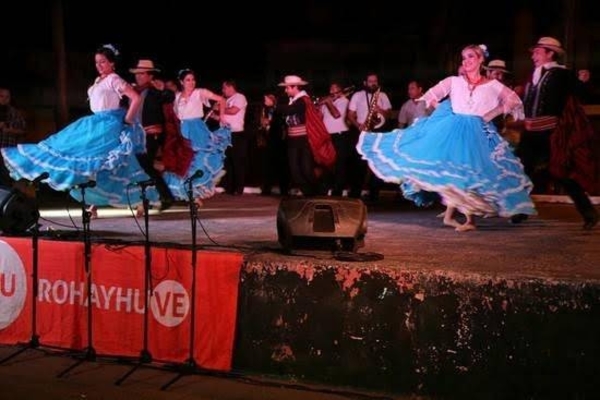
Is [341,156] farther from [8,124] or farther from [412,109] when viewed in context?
[8,124]

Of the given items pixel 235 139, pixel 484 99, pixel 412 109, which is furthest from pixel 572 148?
pixel 235 139

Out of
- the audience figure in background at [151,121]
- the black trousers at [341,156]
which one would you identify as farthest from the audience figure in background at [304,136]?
the audience figure in background at [151,121]

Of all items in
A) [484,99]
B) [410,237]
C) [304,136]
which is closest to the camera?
[410,237]

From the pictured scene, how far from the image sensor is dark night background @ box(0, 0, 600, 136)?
15.3m

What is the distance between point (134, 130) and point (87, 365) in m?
3.13

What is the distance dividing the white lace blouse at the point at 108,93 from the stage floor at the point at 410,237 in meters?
1.21

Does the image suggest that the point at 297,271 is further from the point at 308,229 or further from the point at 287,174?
the point at 287,174

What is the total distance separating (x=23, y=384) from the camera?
5.58m

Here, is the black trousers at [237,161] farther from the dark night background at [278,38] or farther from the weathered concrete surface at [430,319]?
the weathered concrete surface at [430,319]

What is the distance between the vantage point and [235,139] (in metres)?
13.0

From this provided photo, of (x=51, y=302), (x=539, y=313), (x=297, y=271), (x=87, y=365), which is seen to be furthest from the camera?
(x=51, y=302)

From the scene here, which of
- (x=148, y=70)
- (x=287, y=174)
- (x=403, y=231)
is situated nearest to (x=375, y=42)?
(x=287, y=174)

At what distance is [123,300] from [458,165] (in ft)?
10.2

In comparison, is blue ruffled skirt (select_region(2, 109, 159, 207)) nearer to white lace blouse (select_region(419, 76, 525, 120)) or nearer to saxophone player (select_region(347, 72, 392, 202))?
white lace blouse (select_region(419, 76, 525, 120))
